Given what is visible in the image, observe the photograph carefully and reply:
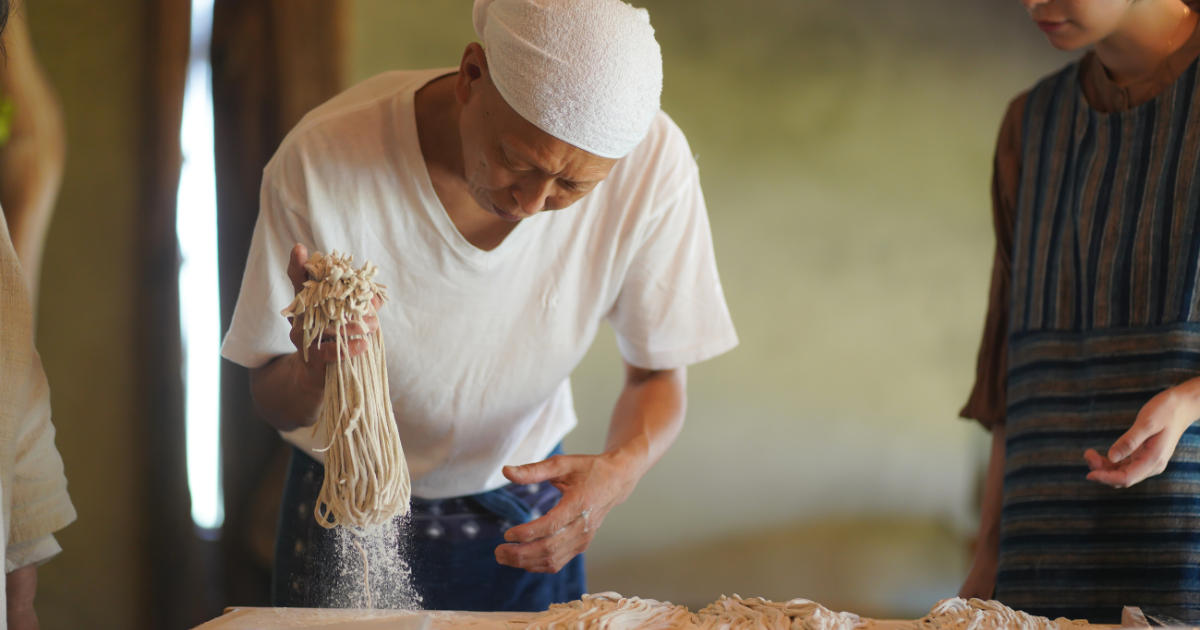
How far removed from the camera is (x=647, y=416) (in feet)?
4.44

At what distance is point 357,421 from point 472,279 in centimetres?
32

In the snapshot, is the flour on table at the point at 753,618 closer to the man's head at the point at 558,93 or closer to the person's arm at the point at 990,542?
the person's arm at the point at 990,542

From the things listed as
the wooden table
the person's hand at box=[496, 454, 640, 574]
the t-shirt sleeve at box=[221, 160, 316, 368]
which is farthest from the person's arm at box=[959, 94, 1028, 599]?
the t-shirt sleeve at box=[221, 160, 316, 368]

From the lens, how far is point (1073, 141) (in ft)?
4.33

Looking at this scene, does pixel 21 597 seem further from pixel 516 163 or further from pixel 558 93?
pixel 558 93

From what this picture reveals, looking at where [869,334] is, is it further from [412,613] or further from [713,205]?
[412,613]

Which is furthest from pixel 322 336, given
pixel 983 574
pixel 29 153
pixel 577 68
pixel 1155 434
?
pixel 983 574

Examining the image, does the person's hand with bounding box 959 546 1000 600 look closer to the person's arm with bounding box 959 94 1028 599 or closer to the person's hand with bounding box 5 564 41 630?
the person's arm with bounding box 959 94 1028 599

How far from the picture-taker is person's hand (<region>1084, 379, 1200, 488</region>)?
106 cm

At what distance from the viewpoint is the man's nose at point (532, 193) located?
3.40 ft

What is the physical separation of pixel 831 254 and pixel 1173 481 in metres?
0.76

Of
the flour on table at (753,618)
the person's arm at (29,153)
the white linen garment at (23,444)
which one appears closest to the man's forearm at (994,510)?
the flour on table at (753,618)

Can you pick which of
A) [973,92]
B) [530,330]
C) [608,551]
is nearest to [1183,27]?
[973,92]

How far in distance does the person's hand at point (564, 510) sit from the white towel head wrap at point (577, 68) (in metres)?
0.47
